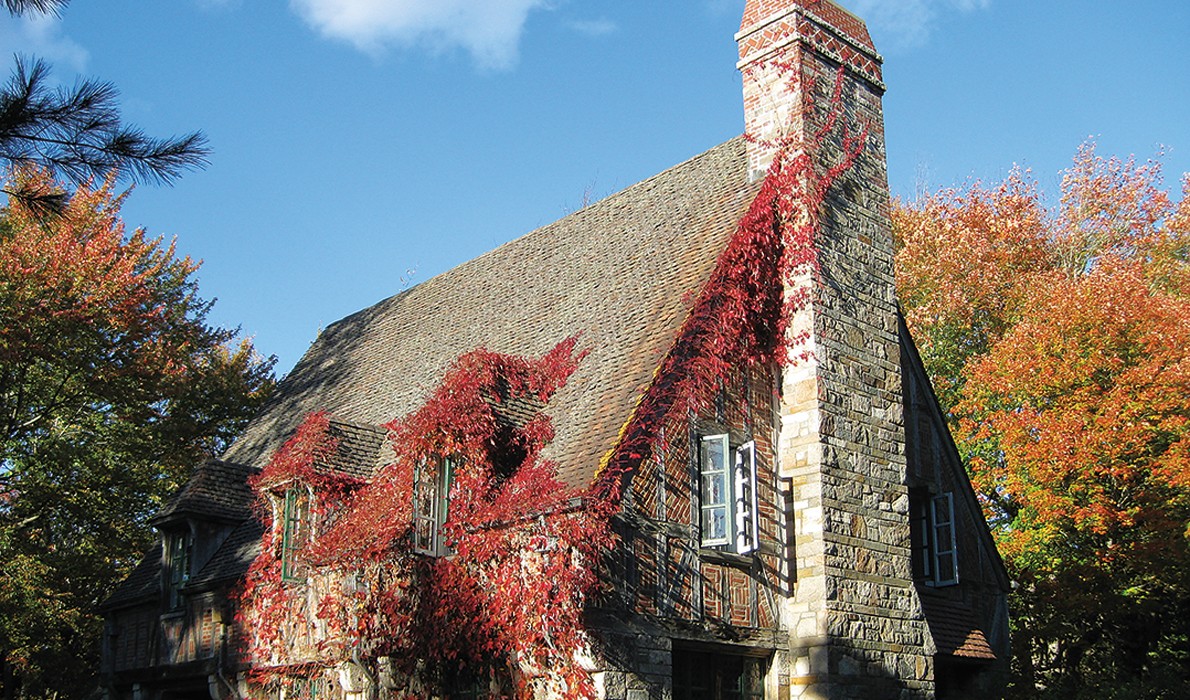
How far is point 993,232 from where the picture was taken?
30.5 m

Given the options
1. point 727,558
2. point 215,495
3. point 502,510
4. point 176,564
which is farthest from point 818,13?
point 176,564

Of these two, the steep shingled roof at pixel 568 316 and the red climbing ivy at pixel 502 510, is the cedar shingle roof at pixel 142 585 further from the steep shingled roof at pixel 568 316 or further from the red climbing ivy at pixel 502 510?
the red climbing ivy at pixel 502 510

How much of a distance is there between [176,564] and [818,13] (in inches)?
485

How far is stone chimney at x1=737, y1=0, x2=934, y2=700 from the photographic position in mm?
13586

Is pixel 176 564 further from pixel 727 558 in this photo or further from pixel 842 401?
pixel 842 401

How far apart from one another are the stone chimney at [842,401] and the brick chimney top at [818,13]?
0.02 metres

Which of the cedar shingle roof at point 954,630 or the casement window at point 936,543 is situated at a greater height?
the casement window at point 936,543

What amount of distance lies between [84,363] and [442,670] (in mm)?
14337

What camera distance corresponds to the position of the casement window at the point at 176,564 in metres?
17.7

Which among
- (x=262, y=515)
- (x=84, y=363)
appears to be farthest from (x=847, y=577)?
(x=84, y=363)

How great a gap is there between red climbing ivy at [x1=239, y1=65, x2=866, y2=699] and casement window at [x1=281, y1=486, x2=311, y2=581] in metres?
0.23

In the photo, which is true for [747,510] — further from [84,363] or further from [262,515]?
[84,363]

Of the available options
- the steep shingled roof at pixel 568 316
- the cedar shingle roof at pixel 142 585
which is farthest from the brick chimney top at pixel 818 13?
the cedar shingle roof at pixel 142 585

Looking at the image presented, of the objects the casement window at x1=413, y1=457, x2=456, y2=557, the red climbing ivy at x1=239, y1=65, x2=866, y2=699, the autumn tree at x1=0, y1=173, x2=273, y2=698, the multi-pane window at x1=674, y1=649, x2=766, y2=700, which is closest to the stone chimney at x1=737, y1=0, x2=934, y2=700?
the red climbing ivy at x1=239, y1=65, x2=866, y2=699
